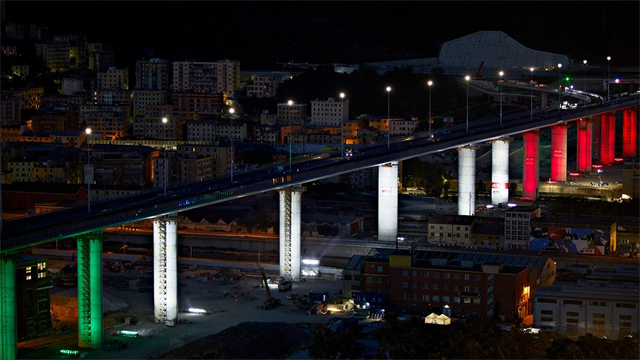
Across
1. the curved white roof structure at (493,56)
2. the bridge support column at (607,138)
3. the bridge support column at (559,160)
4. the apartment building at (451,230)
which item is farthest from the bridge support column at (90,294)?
the curved white roof structure at (493,56)

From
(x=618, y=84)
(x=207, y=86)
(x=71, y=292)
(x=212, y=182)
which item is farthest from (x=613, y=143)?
(x=71, y=292)

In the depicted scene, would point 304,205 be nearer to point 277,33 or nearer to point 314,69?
point 314,69

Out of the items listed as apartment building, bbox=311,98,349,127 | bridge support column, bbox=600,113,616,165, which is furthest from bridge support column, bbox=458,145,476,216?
apartment building, bbox=311,98,349,127

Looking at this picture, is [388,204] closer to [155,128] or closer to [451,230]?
[451,230]

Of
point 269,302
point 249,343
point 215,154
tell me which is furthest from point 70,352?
point 215,154

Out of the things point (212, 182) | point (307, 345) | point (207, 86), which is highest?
point (207, 86)
